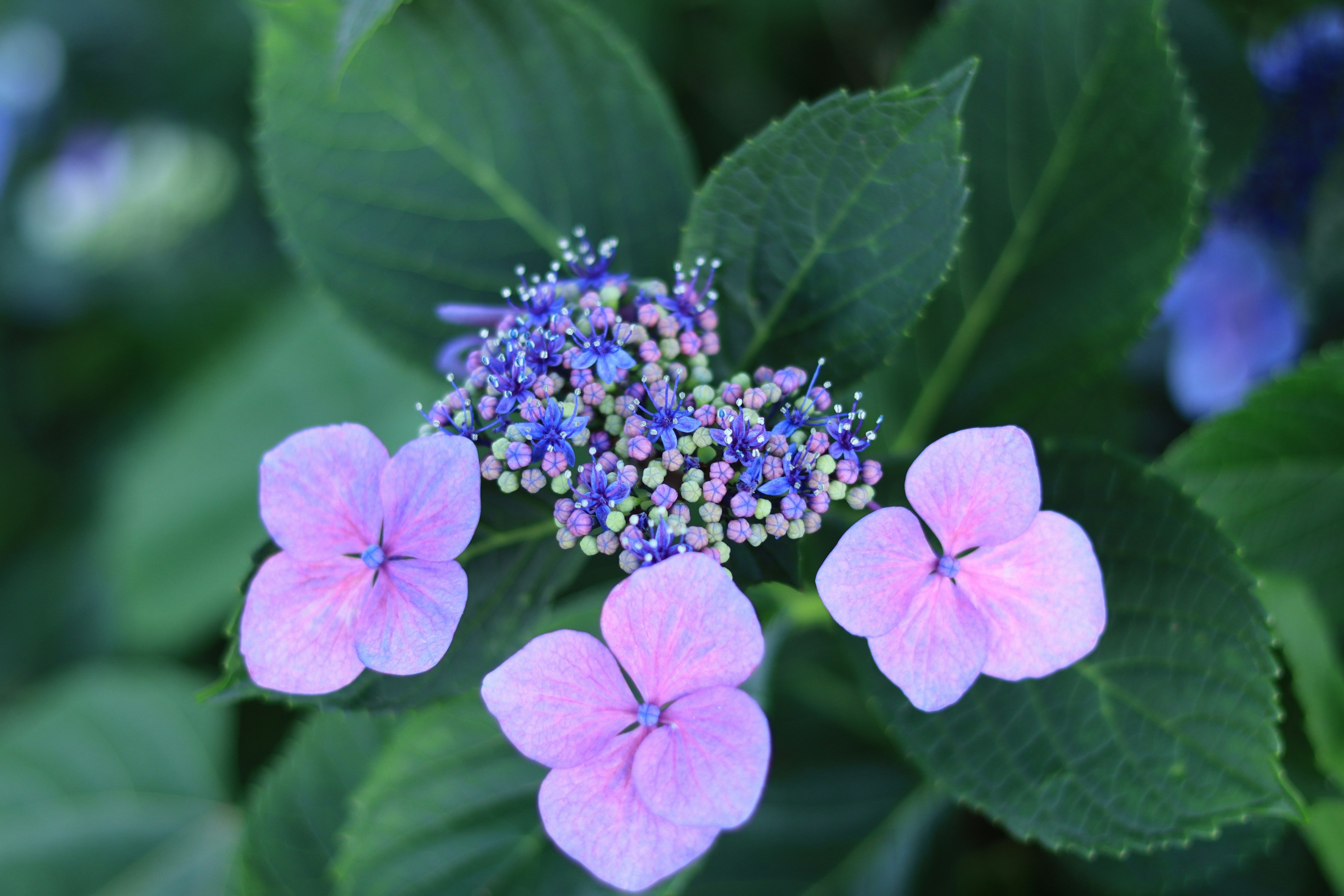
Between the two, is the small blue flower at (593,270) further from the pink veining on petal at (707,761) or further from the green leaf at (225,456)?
the green leaf at (225,456)

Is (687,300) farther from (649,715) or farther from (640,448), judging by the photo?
(649,715)

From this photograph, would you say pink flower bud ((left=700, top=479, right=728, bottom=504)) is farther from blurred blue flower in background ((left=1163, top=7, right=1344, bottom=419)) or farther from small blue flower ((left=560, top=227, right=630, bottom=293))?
blurred blue flower in background ((left=1163, top=7, right=1344, bottom=419))

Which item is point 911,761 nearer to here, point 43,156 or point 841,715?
point 841,715

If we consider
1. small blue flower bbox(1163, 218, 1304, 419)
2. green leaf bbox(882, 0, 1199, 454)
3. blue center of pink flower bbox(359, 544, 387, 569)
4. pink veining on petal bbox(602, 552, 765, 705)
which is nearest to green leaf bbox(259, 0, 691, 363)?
green leaf bbox(882, 0, 1199, 454)

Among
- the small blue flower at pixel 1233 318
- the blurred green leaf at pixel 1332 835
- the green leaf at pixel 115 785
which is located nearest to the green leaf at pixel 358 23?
the small blue flower at pixel 1233 318

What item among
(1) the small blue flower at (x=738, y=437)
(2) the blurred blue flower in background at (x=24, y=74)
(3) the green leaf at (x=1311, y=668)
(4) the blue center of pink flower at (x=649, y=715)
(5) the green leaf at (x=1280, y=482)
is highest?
(2) the blurred blue flower in background at (x=24, y=74)

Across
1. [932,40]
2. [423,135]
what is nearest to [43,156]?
[423,135]

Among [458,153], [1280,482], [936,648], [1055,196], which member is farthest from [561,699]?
[1280,482]
